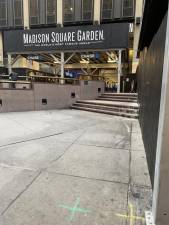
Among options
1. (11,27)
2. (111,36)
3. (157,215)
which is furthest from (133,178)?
(11,27)

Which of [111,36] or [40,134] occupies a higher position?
[111,36]

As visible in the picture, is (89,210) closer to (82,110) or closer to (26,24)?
(82,110)

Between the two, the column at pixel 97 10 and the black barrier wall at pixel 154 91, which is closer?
the black barrier wall at pixel 154 91

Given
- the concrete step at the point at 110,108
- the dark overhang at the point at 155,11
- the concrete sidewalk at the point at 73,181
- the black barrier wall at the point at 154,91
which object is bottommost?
the concrete sidewalk at the point at 73,181

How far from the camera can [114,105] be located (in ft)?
28.8

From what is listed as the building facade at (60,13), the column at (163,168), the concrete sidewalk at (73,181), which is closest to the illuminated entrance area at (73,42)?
the building facade at (60,13)

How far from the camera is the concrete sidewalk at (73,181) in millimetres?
1849

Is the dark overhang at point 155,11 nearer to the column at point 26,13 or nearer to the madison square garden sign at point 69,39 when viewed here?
the madison square garden sign at point 69,39

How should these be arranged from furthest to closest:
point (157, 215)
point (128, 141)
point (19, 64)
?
point (19, 64), point (128, 141), point (157, 215)

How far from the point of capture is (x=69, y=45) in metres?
12.3

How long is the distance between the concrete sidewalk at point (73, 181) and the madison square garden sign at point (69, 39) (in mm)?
8850

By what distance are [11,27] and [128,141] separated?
17980 mm

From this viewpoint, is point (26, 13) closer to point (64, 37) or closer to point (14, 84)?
point (64, 37)

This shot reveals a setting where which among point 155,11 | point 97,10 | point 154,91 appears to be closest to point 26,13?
point 97,10
